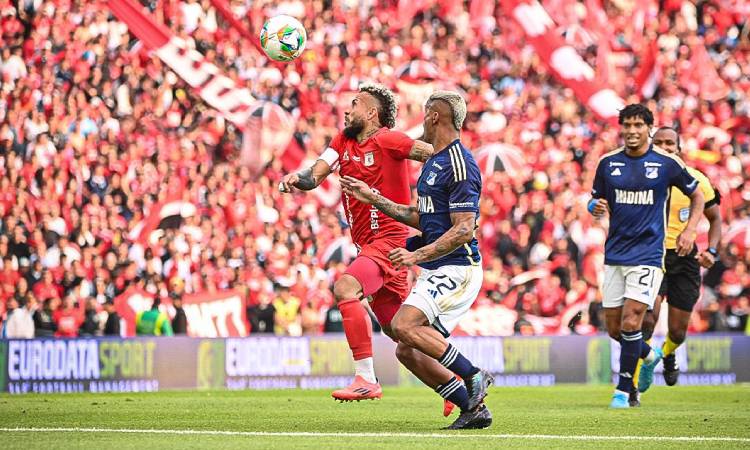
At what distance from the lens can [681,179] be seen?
1255 centimetres

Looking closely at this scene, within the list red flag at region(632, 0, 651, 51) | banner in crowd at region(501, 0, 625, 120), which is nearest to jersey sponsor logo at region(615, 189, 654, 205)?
banner in crowd at region(501, 0, 625, 120)

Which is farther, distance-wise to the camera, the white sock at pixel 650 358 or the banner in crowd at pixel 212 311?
the banner in crowd at pixel 212 311

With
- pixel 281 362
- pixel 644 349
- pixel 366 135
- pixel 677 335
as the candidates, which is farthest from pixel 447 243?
pixel 281 362

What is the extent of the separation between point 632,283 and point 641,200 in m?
0.81

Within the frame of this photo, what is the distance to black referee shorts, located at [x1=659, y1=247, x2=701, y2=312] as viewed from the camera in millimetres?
14273

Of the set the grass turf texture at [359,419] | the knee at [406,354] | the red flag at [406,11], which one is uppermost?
the red flag at [406,11]

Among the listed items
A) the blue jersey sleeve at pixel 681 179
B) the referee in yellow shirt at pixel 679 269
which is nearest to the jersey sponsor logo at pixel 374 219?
the blue jersey sleeve at pixel 681 179

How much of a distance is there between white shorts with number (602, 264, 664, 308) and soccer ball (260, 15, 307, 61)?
3701 millimetres

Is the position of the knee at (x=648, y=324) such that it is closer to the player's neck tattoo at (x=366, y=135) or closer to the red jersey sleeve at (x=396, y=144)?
the red jersey sleeve at (x=396, y=144)

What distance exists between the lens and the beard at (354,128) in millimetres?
10727

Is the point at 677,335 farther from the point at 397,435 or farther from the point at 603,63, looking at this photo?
the point at 603,63

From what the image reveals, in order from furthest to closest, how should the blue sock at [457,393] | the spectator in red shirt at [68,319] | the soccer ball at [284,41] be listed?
the spectator in red shirt at [68,319] < the soccer ball at [284,41] < the blue sock at [457,393]

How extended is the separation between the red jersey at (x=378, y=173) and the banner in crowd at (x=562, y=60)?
16541 mm

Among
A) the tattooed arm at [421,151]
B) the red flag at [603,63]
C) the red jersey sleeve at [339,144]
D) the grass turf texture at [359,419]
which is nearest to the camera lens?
the grass turf texture at [359,419]
